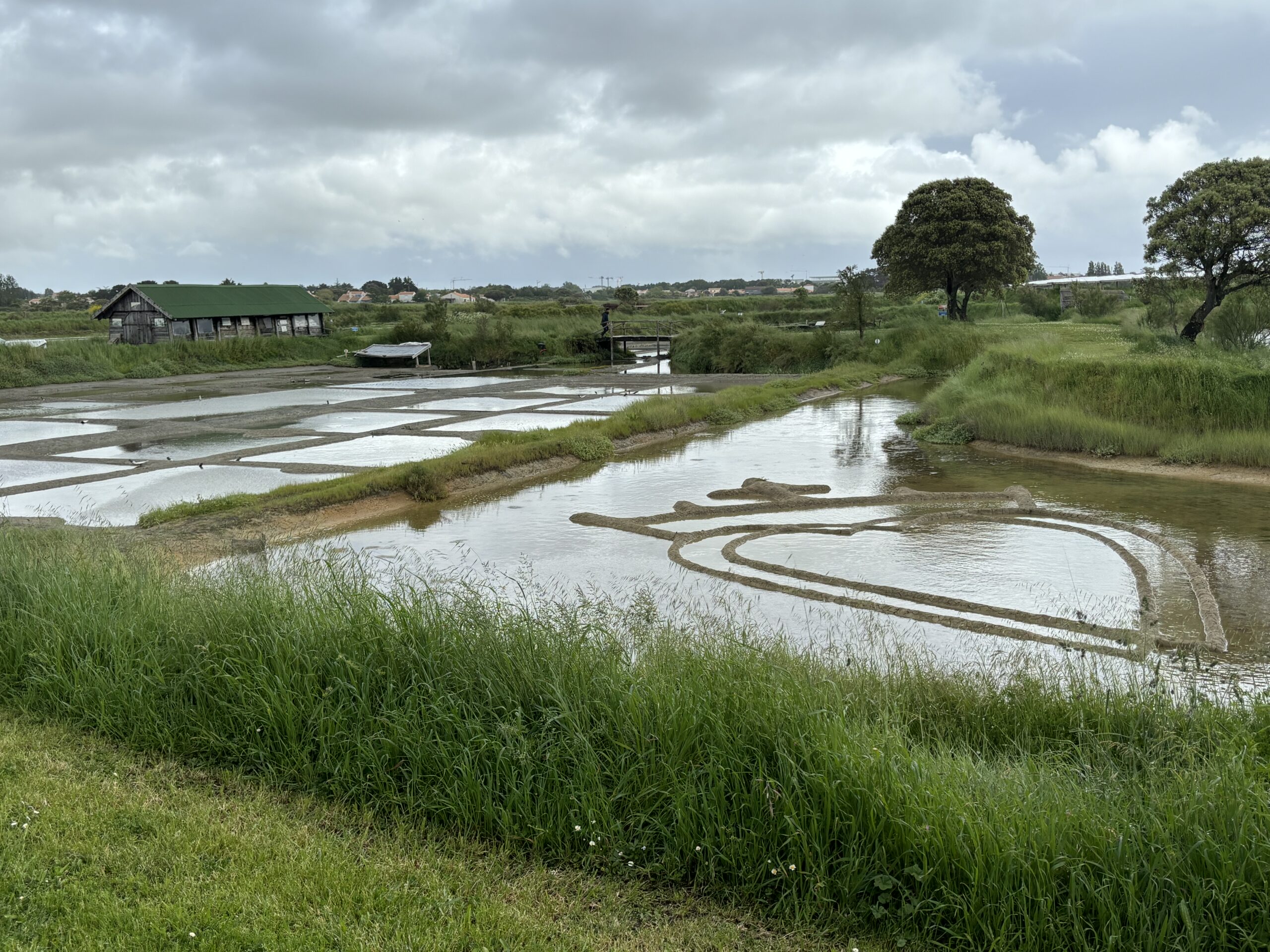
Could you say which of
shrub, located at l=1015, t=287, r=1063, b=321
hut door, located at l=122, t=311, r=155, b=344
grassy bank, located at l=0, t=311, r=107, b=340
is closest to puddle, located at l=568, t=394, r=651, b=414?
hut door, located at l=122, t=311, r=155, b=344

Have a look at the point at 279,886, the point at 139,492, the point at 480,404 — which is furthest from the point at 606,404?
the point at 279,886

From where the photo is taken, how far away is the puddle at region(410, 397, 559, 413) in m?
30.6

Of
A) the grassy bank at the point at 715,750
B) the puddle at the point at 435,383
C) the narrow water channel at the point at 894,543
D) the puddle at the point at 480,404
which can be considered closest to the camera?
the grassy bank at the point at 715,750

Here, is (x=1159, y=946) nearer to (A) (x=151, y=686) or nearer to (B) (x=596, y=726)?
(B) (x=596, y=726)

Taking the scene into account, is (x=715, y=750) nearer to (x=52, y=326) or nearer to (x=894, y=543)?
(x=894, y=543)

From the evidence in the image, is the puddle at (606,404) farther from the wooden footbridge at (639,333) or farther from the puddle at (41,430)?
the wooden footbridge at (639,333)

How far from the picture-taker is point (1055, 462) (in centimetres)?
1966

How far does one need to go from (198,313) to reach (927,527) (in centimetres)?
4493

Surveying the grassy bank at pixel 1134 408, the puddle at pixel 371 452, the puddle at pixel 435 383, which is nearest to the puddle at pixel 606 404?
the puddle at pixel 371 452

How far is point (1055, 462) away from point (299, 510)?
14.5 metres

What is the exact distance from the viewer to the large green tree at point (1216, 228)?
2411cm

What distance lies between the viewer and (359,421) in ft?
88.9

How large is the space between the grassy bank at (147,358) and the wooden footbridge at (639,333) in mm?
15946

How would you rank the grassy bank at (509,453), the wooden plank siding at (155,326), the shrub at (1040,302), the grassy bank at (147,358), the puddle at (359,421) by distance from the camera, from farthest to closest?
1. the shrub at (1040,302)
2. the wooden plank siding at (155,326)
3. the grassy bank at (147,358)
4. the puddle at (359,421)
5. the grassy bank at (509,453)
